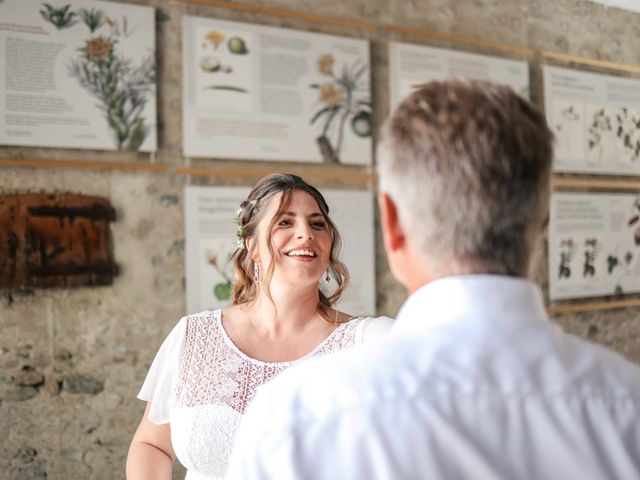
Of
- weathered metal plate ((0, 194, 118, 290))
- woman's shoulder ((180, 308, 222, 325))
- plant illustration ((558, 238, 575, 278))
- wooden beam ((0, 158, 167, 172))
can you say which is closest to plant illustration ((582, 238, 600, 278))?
plant illustration ((558, 238, 575, 278))

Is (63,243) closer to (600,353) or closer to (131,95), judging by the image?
(131,95)

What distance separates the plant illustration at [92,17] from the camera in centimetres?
342

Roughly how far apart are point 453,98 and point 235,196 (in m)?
3.12

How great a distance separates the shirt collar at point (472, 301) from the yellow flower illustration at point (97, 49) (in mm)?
3087

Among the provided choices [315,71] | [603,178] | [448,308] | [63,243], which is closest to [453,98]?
[448,308]

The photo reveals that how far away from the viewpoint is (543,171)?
83 centimetres

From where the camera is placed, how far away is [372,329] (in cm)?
200

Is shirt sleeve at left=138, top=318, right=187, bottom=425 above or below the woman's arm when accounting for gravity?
above

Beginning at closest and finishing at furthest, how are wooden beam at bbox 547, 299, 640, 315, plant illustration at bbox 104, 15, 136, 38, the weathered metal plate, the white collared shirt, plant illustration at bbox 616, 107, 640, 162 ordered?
the white collared shirt
the weathered metal plate
plant illustration at bbox 104, 15, 136, 38
wooden beam at bbox 547, 299, 640, 315
plant illustration at bbox 616, 107, 640, 162

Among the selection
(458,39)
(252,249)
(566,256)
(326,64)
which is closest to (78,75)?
(326,64)

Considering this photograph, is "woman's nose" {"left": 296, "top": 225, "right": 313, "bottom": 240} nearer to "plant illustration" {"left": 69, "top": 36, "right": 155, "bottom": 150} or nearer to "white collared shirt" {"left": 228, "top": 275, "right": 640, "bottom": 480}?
"white collared shirt" {"left": 228, "top": 275, "right": 640, "bottom": 480}

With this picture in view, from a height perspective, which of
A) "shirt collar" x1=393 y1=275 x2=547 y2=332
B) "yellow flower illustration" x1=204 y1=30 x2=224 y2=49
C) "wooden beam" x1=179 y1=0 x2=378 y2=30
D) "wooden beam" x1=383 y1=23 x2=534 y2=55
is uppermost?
"wooden beam" x1=383 y1=23 x2=534 y2=55

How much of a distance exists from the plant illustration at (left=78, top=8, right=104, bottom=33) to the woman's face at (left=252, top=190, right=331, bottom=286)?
6.15 feet

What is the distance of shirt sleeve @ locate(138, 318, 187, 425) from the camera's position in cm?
209
